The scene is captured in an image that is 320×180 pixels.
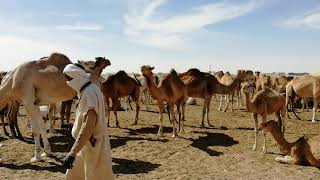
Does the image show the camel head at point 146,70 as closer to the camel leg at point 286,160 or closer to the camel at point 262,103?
the camel at point 262,103

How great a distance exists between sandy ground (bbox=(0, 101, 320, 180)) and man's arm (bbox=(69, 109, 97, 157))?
4209 millimetres

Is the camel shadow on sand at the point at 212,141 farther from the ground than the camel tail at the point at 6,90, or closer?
closer

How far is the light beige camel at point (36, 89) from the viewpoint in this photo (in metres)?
10.3

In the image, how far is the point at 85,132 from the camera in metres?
4.85

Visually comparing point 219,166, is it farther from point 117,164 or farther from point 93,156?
point 93,156

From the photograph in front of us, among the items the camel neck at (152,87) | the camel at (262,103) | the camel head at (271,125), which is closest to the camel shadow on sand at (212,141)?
the camel at (262,103)

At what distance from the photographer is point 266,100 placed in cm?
1162

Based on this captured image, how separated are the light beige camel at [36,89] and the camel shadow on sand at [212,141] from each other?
3787 mm

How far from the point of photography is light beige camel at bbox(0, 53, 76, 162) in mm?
10320

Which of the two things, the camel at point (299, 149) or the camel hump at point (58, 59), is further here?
the camel hump at point (58, 59)

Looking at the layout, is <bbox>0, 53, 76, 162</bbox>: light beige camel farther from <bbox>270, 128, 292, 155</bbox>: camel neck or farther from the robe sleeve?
the robe sleeve

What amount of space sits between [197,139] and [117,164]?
3.94 metres

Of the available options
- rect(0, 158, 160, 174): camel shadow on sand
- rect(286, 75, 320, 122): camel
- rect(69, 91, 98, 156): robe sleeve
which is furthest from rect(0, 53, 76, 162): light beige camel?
rect(286, 75, 320, 122): camel

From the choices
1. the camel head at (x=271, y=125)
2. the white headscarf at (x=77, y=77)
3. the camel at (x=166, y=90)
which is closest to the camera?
the white headscarf at (x=77, y=77)
